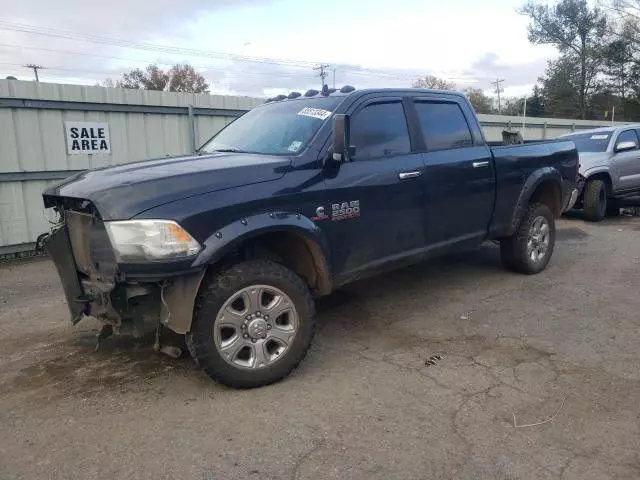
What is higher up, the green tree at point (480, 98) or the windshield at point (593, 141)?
the green tree at point (480, 98)

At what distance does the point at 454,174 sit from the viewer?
199 inches

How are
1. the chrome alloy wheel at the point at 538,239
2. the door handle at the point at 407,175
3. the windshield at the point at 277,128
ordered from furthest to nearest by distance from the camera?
the chrome alloy wheel at the point at 538,239 < the door handle at the point at 407,175 < the windshield at the point at 277,128

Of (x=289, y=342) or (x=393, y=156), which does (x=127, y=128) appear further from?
(x=289, y=342)

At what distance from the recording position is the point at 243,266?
355 cm

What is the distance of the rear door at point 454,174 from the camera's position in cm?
489

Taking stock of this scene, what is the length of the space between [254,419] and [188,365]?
968 millimetres

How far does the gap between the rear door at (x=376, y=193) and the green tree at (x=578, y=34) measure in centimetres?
5202

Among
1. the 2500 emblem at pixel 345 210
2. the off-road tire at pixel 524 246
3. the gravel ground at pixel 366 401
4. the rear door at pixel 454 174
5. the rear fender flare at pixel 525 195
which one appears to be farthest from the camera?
the off-road tire at pixel 524 246

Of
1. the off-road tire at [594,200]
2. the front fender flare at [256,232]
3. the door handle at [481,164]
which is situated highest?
the door handle at [481,164]

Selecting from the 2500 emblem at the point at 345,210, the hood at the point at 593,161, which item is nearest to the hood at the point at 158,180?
the 2500 emblem at the point at 345,210

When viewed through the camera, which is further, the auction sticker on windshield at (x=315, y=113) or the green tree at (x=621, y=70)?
the green tree at (x=621, y=70)

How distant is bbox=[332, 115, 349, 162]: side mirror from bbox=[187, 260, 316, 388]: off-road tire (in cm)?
93

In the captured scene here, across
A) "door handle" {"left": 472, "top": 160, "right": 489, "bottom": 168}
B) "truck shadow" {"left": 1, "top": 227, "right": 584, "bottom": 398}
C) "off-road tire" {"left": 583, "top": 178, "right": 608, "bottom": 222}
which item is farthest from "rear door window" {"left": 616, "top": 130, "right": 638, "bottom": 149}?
"door handle" {"left": 472, "top": 160, "right": 489, "bottom": 168}

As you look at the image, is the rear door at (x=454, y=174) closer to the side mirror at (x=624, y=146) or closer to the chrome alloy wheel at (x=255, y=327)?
the chrome alloy wheel at (x=255, y=327)
